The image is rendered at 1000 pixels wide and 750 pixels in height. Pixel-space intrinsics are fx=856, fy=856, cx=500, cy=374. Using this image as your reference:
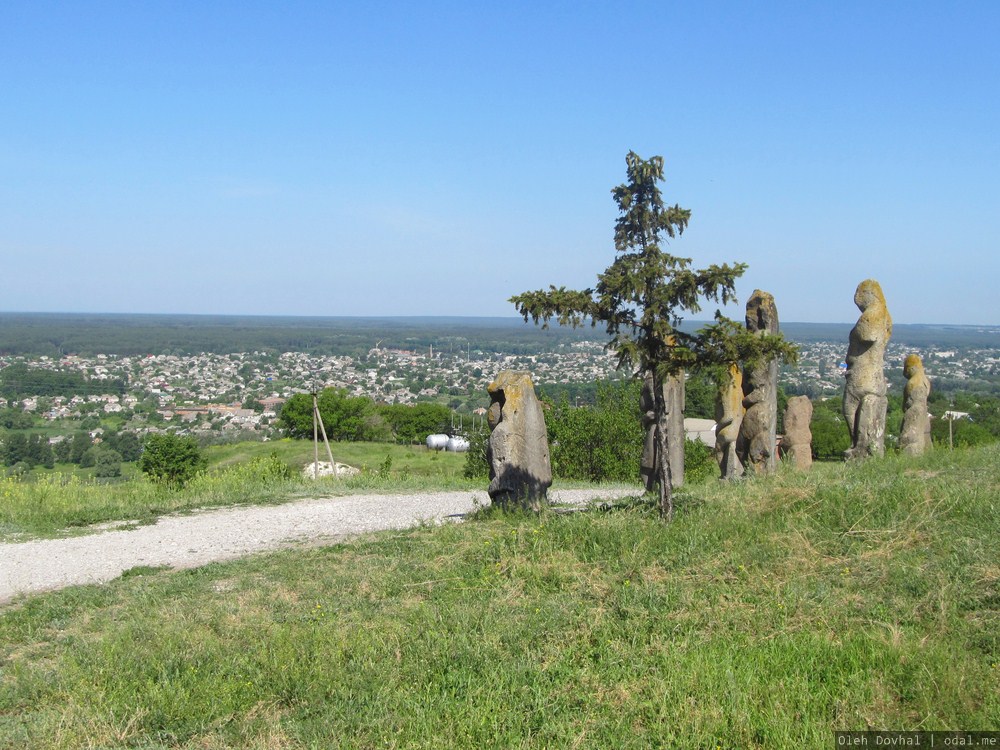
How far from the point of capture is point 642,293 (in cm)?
990

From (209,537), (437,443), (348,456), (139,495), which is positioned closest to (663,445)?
(209,537)

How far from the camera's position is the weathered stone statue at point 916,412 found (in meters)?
17.0

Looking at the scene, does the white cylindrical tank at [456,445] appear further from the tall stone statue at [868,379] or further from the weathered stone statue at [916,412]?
the tall stone statue at [868,379]

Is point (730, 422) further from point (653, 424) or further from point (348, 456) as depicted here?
Answer: point (348, 456)

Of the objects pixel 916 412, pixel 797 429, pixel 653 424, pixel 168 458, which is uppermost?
pixel 916 412

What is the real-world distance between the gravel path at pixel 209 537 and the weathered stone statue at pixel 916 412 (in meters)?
5.93

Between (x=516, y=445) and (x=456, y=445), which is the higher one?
(x=516, y=445)

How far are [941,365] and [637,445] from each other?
52016 millimetres

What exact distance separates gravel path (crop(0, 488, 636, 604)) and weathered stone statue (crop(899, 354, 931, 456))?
5933 millimetres

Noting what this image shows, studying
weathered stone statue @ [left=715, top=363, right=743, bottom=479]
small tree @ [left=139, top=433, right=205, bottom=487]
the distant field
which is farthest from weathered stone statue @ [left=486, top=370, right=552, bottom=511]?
the distant field

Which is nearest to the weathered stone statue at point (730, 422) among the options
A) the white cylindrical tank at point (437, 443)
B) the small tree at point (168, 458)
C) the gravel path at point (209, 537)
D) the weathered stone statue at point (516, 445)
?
the gravel path at point (209, 537)

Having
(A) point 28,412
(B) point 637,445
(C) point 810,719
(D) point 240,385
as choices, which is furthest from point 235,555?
(D) point 240,385

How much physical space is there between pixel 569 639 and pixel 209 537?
870 centimetres

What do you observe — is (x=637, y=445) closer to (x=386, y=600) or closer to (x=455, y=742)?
(x=386, y=600)
